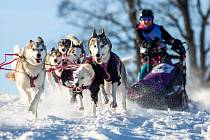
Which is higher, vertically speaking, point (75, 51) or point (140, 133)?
point (75, 51)

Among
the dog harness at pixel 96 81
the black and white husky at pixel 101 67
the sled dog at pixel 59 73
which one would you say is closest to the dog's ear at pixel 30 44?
the black and white husky at pixel 101 67

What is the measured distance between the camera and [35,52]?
35.4ft

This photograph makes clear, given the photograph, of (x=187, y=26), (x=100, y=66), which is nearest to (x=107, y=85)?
(x=100, y=66)

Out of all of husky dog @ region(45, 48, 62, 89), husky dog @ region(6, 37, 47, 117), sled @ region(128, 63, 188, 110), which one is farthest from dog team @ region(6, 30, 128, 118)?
husky dog @ region(45, 48, 62, 89)

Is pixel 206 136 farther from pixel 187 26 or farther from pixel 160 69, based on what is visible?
pixel 187 26

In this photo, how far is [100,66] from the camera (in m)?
→ 10.9

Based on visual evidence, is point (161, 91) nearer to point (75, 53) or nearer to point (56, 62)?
point (75, 53)

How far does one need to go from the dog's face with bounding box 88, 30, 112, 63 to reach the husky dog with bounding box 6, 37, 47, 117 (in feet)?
2.31

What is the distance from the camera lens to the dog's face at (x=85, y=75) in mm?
10953

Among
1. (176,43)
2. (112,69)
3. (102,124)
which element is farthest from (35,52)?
(176,43)

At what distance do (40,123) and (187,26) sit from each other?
16.7 meters

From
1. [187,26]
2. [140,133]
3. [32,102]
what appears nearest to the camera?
[140,133]

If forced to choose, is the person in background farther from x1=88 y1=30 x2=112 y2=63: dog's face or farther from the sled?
x1=88 y1=30 x2=112 y2=63: dog's face

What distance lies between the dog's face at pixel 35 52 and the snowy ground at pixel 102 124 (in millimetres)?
797
